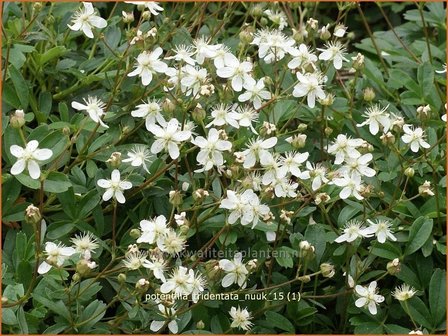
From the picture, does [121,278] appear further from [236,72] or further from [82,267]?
[236,72]

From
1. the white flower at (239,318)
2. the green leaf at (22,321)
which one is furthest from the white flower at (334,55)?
the green leaf at (22,321)

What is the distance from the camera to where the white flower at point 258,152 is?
1.76m

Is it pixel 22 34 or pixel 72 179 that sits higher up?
pixel 22 34

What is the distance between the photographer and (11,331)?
1726 mm

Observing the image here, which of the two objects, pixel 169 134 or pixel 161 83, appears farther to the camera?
pixel 161 83

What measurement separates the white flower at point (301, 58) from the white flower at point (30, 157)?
0.63 metres

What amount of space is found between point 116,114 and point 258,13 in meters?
0.51

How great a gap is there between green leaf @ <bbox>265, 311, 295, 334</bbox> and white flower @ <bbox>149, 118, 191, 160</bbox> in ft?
1.39

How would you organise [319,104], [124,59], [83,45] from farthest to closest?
1. [83,45]
2. [319,104]
3. [124,59]

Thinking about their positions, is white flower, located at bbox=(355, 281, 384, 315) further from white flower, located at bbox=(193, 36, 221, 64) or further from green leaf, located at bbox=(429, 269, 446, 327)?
Answer: white flower, located at bbox=(193, 36, 221, 64)

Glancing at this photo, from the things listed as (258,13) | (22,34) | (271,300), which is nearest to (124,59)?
(22,34)

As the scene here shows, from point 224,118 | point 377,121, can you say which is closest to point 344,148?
point 377,121

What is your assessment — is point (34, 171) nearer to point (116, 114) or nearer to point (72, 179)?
point (72, 179)

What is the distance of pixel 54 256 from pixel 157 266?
8.0 inches
